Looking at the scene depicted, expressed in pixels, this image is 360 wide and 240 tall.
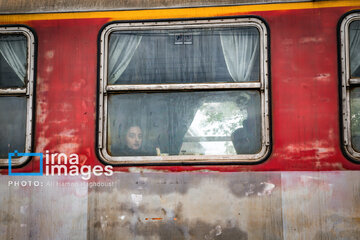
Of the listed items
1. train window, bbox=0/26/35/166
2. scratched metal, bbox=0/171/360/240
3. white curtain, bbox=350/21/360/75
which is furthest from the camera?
train window, bbox=0/26/35/166

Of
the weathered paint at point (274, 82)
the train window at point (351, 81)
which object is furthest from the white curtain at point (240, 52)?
the train window at point (351, 81)

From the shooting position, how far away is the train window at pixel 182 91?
8.59 ft

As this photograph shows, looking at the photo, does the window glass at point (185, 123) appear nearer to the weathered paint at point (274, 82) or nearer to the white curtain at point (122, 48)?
the weathered paint at point (274, 82)

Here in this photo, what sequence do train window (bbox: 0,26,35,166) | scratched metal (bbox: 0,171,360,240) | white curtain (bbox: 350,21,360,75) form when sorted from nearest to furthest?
scratched metal (bbox: 0,171,360,240)
white curtain (bbox: 350,21,360,75)
train window (bbox: 0,26,35,166)

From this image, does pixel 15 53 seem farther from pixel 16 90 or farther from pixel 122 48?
pixel 122 48

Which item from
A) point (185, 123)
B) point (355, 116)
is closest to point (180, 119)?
point (185, 123)

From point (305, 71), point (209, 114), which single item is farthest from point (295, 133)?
point (209, 114)

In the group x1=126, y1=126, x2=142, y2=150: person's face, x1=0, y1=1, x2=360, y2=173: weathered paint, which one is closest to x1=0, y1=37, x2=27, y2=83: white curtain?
x1=0, y1=1, x2=360, y2=173: weathered paint

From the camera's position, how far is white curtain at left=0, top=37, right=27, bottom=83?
2779 millimetres

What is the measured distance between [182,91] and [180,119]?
207 millimetres

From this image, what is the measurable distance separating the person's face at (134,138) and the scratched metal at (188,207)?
0.22 m

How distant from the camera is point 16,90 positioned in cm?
272

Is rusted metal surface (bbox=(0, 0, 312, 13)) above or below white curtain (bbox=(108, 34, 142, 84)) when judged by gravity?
above

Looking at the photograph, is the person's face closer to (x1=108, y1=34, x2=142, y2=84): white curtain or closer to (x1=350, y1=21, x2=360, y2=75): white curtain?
(x1=108, y1=34, x2=142, y2=84): white curtain
